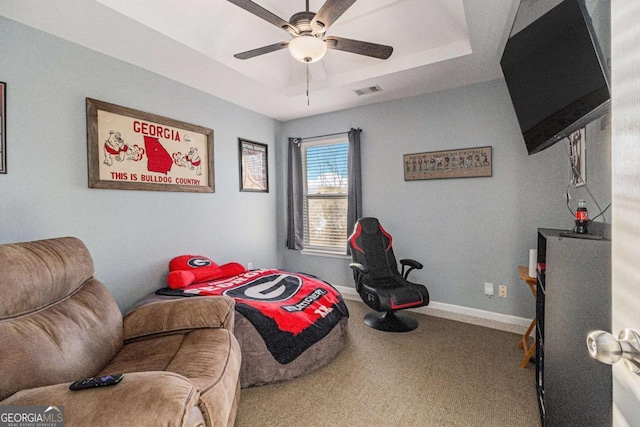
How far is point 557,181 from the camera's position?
8.91ft

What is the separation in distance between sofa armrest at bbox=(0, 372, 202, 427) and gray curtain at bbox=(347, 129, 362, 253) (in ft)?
9.64

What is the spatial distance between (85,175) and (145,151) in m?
0.54

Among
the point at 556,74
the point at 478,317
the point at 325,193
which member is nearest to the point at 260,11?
the point at 556,74

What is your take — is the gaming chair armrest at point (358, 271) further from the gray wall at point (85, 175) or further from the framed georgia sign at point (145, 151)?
the framed georgia sign at point (145, 151)

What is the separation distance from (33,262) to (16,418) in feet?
2.46

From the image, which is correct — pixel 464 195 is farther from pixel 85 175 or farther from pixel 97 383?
pixel 85 175

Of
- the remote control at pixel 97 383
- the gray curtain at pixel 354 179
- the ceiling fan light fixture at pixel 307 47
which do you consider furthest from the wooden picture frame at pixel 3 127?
the gray curtain at pixel 354 179

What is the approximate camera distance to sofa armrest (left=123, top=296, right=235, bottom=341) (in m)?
1.76

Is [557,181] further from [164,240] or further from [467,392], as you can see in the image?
[164,240]

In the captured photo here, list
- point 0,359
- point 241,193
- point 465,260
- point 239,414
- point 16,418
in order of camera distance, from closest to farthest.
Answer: point 16,418 → point 0,359 → point 239,414 → point 465,260 → point 241,193

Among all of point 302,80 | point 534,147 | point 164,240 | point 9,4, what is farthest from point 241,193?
point 534,147

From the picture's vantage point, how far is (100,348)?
5.09 ft

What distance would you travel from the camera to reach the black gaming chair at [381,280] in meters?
2.74

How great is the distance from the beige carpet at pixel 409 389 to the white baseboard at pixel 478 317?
10.3 inches
